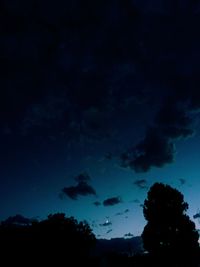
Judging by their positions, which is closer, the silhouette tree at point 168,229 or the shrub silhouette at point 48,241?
the silhouette tree at point 168,229

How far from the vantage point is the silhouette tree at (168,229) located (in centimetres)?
4022

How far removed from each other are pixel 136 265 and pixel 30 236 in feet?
80.3

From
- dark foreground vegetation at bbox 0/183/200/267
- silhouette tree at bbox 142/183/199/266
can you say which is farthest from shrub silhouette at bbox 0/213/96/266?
silhouette tree at bbox 142/183/199/266

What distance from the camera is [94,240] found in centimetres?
7712

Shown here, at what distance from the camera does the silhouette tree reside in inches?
1583

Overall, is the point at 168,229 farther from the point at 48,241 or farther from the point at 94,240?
the point at 94,240

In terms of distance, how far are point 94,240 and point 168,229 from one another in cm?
3885

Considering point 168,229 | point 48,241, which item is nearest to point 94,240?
point 48,241

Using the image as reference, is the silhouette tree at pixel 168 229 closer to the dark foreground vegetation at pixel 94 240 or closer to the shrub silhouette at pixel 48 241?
the dark foreground vegetation at pixel 94 240

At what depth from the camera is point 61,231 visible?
71.9 meters

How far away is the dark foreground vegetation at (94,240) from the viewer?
133 feet

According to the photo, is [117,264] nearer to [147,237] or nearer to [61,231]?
[61,231]

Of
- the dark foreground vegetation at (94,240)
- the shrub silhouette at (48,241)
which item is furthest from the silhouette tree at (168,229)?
the shrub silhouette at (48,241)

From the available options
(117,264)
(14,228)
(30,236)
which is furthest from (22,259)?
(117,264)
